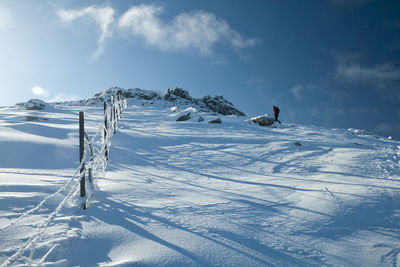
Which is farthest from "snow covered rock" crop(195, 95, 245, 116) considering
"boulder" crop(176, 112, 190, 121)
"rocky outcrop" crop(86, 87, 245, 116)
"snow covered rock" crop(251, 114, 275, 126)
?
"boulder" crop(176, 112, 190, 121)

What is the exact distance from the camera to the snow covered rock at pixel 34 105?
17.2m

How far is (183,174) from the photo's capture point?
565 centimetres

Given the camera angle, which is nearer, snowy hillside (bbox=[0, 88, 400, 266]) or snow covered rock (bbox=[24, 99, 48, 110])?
snowy hillside (bbox=[0, 88, 400, 266])

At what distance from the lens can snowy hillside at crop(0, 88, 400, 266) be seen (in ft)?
7.02

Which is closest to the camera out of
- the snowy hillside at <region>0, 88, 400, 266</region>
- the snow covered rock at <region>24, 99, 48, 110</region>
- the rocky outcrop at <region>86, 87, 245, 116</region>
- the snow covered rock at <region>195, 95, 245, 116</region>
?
the snowy hillside at <region>0, 88, 400, 266</region>

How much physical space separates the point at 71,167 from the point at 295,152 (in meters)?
7.53

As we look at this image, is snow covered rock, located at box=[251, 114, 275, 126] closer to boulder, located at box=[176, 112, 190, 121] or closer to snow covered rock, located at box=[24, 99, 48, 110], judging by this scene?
boulder, located at box=[176, 112, 190, 121]

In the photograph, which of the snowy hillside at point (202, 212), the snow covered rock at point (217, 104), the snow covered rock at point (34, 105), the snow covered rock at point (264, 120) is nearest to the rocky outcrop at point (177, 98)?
the snow covered rock at point (217, 104)

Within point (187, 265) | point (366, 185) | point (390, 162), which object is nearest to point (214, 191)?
point (187, 265)

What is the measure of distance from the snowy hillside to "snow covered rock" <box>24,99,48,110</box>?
44.5 ft

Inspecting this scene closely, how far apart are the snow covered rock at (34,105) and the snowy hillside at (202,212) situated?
13578 mm

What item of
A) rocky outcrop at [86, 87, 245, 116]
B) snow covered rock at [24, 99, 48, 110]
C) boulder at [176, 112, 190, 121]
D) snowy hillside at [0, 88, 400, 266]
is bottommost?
snowy hillside at [0, 88, 400, 266]

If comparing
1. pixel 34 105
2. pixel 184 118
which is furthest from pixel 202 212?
pixel 34 105

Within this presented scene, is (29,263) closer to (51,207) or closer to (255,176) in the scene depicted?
(51,207)
